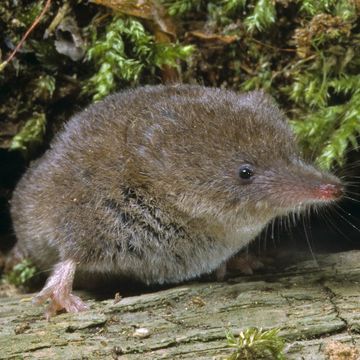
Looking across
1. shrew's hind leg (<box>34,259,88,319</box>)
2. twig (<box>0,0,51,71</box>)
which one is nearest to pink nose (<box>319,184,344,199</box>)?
shrew's hind leg (<box>34,259,88,319</box>)

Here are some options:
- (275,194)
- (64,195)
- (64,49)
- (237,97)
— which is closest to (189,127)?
(237,97)

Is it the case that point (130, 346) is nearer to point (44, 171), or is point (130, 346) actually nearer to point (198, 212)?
point (198, 212)

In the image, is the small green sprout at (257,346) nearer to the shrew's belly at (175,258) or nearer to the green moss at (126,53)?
the shrew's belly at (175,258)

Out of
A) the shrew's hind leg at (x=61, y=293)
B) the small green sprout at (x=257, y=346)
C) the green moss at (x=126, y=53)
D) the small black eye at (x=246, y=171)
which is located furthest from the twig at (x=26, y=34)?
the small green sprout at (x=257, y=346)

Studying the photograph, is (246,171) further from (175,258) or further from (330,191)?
(175,258)

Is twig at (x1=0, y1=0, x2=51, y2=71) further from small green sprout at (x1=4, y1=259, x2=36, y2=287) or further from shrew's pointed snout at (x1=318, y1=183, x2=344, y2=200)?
shrew's pointed snout at (x1=318, y1=183, x2=344, y2=200)
